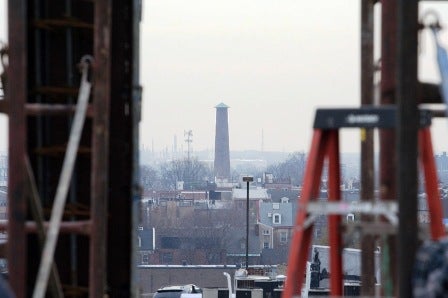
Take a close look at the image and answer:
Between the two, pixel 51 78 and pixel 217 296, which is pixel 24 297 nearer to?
pixel 51 78

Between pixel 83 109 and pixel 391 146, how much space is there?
2.68 m

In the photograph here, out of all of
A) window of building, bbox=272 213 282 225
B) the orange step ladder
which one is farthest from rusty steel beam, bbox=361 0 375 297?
window of building, bbox=272 213 282 225

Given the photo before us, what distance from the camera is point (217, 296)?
43.7 metres

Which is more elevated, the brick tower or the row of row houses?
the brick tower

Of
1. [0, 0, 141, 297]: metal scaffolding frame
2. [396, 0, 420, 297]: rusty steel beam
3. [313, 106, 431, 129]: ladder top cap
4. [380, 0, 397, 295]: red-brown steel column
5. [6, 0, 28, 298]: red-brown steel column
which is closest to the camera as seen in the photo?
[396, 0, 420, 297]: rusty steel beam

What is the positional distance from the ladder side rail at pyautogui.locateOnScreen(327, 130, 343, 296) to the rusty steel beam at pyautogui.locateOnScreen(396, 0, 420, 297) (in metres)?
2.66

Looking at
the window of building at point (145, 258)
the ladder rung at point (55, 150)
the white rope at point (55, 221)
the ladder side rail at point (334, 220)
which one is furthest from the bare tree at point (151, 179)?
the ladder side rail at point (334, 220)

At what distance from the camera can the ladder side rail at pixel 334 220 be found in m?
9.67

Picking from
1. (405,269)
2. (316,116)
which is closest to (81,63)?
(316,116)

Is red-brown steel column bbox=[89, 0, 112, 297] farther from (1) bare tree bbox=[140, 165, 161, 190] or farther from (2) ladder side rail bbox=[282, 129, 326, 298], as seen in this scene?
(1) bare tree bbox=[140, 165, 161, 190]

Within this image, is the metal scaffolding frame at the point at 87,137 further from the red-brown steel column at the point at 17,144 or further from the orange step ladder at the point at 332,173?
the orange step ladder at the point at 332,173

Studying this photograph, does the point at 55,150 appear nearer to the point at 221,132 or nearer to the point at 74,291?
the point at 74,291

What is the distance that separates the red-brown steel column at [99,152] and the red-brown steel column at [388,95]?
2481 millimetres

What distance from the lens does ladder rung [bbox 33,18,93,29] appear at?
484 inches
